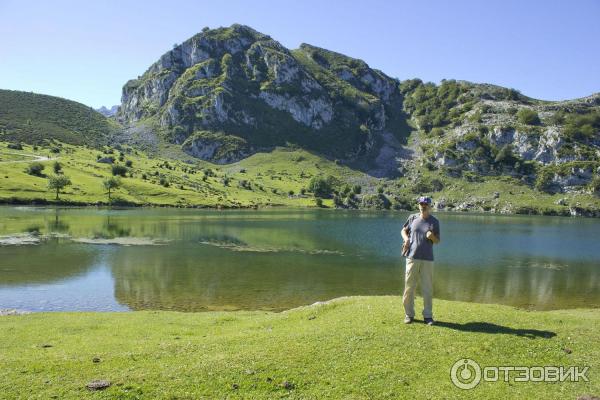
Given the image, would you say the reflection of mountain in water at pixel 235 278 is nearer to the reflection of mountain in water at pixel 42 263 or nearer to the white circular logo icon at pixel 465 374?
the reflection of mountain in water at pixel 42 263

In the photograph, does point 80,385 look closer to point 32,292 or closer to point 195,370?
point 195,370

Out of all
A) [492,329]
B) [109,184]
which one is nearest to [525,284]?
[492,329]

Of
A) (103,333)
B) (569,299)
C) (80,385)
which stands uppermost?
(80,385)

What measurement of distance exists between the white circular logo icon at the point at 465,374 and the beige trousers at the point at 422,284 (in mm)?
4458

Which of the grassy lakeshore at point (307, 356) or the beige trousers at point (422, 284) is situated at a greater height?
the beige trousers at point (422, 284)

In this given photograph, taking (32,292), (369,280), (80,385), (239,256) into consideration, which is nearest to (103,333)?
(80,385)

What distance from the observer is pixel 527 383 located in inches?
591

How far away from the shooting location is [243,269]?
193 feet

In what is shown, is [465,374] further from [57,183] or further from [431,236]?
[57,183]

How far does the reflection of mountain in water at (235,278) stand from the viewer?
139 ft

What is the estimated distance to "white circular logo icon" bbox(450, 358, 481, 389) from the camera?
14875mm

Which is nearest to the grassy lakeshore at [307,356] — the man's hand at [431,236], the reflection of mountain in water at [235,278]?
the man's hand at [431,236]

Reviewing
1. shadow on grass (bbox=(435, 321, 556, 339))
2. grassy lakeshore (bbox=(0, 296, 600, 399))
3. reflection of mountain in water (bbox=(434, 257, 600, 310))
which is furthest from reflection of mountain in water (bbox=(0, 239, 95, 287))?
reflection of mountain in water (bbox=(434, 257, 600, 310))

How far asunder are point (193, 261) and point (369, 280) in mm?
26600
